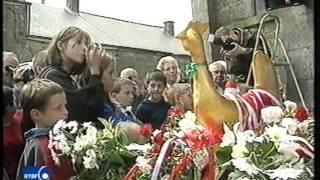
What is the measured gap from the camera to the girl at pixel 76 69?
4.23 ft

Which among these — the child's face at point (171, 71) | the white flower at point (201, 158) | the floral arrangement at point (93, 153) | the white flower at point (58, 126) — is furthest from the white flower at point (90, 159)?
the child's face at point (171, 71)

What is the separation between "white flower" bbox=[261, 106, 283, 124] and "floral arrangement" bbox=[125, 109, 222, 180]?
0.34 ft

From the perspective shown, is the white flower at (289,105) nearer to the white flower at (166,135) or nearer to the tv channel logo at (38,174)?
the white flower at (166,135)

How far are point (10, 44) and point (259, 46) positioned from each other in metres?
0.57

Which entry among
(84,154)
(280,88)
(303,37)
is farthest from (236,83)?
(84,154)

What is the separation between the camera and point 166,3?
4.66ft

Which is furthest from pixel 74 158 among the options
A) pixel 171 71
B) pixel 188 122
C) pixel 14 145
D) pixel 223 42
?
pixel 223 42

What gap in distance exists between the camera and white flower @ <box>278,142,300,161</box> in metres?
0.98

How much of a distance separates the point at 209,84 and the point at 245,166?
1.03 ft

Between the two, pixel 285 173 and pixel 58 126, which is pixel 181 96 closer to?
pixel 58 126

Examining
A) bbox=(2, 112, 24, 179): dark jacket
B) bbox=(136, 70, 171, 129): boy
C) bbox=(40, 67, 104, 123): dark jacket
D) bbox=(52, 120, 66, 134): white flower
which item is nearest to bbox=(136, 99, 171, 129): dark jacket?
bbox=(136, 70, 171, 129): boy

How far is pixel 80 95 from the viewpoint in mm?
1296

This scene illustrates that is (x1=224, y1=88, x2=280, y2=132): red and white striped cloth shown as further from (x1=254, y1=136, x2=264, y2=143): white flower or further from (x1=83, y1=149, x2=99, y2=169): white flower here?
(x1=83, y1=149, x2=99, y2=169): white flower

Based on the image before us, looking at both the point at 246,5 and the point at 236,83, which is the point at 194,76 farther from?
the point at 246,5
